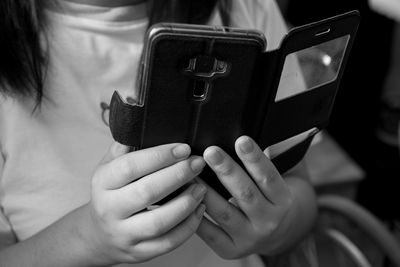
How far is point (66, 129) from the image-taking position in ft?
1.87

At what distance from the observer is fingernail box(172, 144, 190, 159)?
404mm

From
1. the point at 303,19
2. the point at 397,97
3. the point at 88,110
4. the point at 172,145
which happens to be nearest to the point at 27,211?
the point at 88,110

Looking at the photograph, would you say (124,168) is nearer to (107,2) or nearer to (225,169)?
(225,169)

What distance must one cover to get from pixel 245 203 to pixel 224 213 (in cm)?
2

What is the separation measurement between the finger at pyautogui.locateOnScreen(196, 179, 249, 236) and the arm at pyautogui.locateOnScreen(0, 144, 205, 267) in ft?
0.04

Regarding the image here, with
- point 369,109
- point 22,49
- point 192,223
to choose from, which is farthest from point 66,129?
point 369,109

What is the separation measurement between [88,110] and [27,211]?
0.12 meters

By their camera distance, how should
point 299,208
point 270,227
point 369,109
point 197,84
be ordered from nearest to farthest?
point 197,84 → point 270,227 → point 299,208 → point 369,109

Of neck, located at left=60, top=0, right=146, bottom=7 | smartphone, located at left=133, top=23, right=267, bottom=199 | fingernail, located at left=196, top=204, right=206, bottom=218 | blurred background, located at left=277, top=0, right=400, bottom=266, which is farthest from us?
blurred background, located at left=277, top=0, right=400, bottom=266

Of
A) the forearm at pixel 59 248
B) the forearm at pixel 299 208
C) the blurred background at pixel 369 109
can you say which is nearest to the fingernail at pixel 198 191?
the forearm at pixel 59 248

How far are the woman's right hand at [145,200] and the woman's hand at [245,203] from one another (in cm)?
2

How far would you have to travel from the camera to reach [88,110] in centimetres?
58

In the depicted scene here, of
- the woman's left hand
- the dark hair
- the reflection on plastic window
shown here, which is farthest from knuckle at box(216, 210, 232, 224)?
the dark hair

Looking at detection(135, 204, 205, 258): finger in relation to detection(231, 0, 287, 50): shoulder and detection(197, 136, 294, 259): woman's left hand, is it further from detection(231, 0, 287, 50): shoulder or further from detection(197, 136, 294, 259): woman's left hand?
detection(231, 0, 287, 50): shoulder
